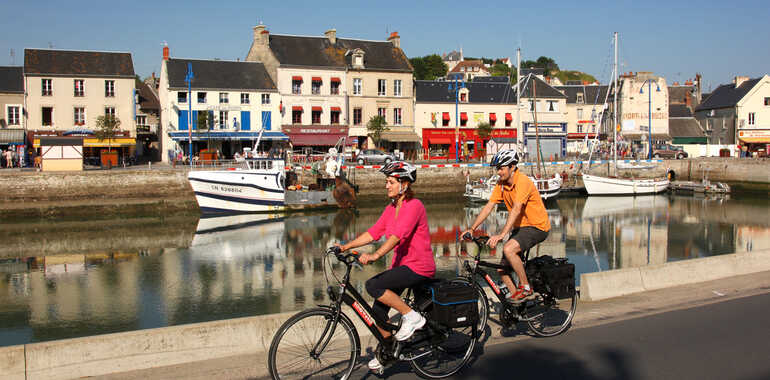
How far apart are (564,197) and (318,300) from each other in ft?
108

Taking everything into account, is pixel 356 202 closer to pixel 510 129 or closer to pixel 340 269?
pixel 340 269

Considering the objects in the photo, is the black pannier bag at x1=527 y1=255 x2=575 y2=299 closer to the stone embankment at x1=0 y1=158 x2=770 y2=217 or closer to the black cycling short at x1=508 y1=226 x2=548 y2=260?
the black cycling short at x1=508 y1=226 x2=548 y2=260

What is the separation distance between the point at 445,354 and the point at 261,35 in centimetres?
4911

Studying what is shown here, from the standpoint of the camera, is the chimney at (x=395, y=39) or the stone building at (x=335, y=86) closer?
the stone building at (x=335, y=86)

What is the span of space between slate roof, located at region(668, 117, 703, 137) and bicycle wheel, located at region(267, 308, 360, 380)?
67081mm

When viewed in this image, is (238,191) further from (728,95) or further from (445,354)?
(728,95)

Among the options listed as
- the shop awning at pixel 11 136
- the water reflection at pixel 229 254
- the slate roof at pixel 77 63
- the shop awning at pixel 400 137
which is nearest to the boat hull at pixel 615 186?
the water reflection at pixel 229 254

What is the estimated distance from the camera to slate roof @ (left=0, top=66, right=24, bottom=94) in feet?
148

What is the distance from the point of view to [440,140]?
56219 millimetres

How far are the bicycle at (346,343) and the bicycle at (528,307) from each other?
653 millimetres

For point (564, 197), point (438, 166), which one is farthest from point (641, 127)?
point (438, 166)

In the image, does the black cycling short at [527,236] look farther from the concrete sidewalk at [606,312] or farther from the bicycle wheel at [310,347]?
the bicycle wheel at [310,347]

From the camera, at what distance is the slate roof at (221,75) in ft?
157

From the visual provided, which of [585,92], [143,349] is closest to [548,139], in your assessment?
[585,92]
